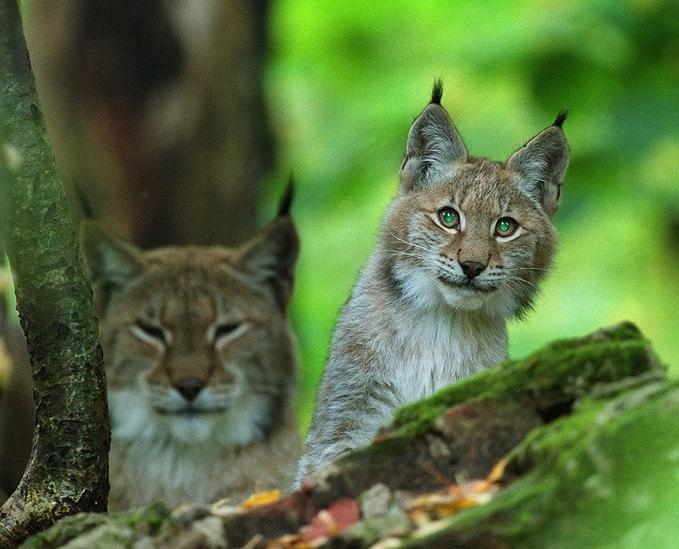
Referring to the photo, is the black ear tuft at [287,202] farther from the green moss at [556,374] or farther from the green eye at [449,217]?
the green moss at [556,374]

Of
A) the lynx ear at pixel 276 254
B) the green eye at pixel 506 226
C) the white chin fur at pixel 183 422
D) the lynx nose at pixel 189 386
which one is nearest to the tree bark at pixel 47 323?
the green eye at pixel 506 226

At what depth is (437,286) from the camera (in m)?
6.46

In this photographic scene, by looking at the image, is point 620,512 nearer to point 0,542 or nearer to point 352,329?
point 0,542

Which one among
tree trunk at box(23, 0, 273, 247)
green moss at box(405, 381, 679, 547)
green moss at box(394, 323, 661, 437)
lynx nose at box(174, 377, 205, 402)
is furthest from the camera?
tree trunk at box(23, 0, 273, 247)

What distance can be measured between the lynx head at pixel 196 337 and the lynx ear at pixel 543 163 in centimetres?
229

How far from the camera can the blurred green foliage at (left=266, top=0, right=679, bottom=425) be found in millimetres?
10828

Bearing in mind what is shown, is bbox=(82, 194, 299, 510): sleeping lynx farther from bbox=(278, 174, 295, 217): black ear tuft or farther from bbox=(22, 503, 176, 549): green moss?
bbox=(22, 503, 176, 549): green moss

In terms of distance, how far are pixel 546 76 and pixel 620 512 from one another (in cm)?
810

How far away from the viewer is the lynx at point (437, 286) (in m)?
6.40

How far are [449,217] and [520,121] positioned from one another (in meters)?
5.36

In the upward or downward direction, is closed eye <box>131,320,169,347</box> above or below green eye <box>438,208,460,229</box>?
below

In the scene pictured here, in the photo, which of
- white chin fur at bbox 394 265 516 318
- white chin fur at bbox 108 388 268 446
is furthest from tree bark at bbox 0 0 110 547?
white chin fur at bbox 108 388 268 446

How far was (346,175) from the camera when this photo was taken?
12.2 meters

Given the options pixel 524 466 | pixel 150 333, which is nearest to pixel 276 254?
pixel 150 333
